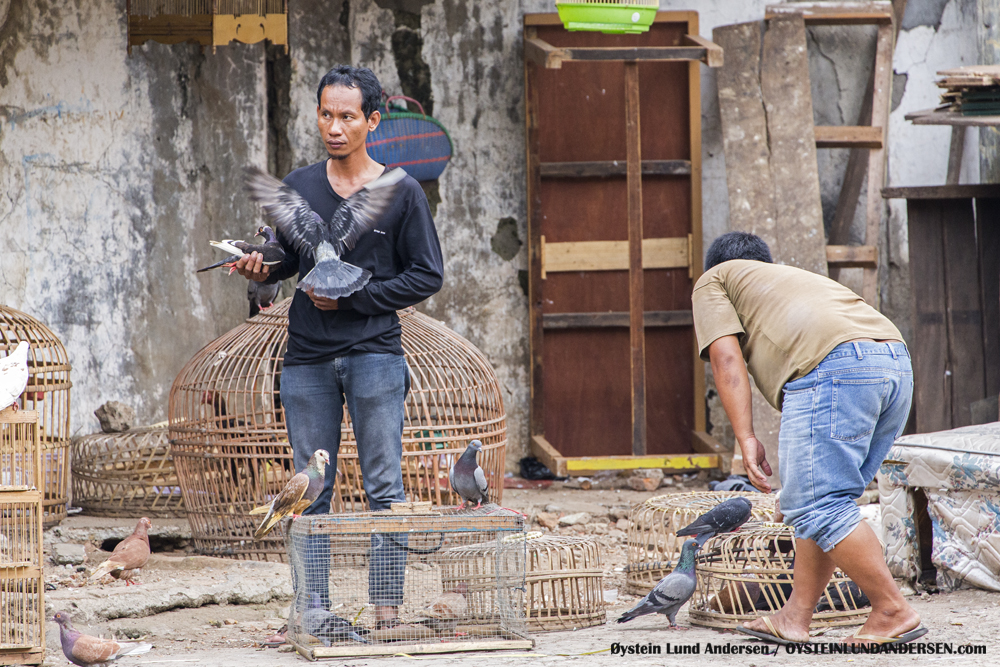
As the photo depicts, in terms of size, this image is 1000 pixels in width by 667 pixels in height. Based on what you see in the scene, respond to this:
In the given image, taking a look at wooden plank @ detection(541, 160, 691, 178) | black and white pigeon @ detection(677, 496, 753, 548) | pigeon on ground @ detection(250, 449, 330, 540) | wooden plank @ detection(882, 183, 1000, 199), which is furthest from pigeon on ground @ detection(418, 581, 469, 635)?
wooden plank @ detection(882, 183, 1000, 199)

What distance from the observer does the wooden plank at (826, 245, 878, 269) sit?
6754 mm

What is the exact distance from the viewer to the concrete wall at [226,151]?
6.73 meters

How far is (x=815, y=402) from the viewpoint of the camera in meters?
3.17

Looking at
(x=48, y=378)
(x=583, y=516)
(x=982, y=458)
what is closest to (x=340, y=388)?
(x=982, y=458)

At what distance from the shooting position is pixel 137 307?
6938 millimetres

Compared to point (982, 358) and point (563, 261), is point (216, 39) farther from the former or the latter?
point (982, 358)

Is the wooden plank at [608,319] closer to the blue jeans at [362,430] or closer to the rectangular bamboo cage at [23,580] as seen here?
the blue jeans at [362,430]

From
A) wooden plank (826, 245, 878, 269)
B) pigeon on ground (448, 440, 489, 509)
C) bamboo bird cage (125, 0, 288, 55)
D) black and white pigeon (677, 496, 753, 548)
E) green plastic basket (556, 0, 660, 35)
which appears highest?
bamboo bird cage (125, 0, 288, 55)

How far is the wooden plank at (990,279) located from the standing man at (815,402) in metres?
3.71

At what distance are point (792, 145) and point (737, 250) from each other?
3.66m

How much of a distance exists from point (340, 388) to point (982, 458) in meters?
2.28

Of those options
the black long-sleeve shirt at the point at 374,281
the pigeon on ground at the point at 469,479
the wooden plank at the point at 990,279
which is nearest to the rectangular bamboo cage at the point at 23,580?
the black long-sleeve shirt at the point at 374,281

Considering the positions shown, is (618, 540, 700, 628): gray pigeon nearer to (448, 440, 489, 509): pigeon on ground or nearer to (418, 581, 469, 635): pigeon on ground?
(418, 581, 469, 635): pigeon on ground

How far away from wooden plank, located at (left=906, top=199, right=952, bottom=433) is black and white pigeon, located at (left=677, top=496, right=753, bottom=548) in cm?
344
